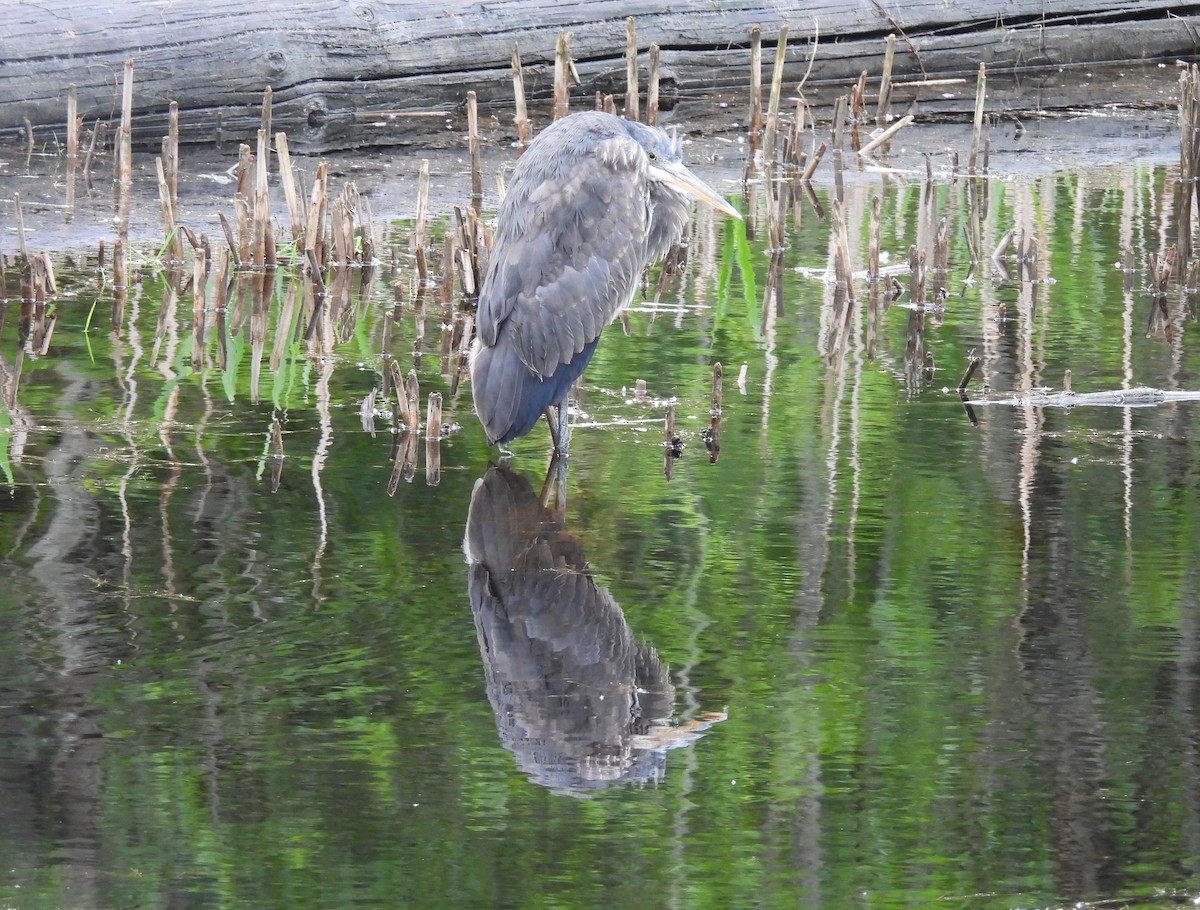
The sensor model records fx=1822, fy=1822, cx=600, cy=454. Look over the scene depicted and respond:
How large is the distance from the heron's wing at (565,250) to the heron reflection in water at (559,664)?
668 millimetres

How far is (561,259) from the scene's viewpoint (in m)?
5.87

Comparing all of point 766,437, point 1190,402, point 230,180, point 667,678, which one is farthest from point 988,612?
point 230,180

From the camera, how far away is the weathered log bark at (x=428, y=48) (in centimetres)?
1010

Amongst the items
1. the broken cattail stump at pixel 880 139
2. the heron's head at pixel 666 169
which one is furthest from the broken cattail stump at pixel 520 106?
the heron's head at pixel 666 169

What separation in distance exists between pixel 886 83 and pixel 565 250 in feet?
21.2

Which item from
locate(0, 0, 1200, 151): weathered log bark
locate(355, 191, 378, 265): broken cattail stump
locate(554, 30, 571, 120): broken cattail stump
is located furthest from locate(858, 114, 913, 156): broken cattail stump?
locate(355, 191, 378, 265): broken cattail stump

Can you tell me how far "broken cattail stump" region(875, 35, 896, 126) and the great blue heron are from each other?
5.85 metres

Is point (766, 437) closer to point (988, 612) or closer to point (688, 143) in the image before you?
point (988, 612)

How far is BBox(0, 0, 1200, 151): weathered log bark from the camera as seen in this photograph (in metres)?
10.1

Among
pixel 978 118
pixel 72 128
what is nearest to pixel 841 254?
pixel 978 118

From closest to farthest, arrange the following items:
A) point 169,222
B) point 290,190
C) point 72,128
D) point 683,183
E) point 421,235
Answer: point 683,183
point 421,235
point 290,190
point 169,222
point 72,128

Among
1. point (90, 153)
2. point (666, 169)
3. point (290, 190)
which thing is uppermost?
point (90, 153)

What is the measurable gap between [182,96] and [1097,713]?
7.71 m

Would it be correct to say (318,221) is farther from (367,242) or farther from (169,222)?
(169,222)
